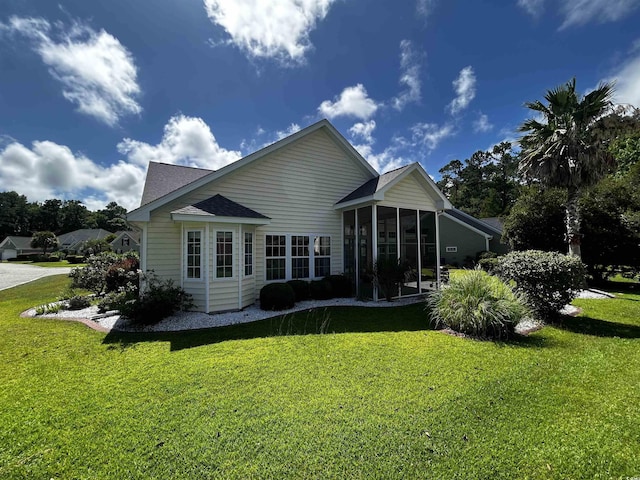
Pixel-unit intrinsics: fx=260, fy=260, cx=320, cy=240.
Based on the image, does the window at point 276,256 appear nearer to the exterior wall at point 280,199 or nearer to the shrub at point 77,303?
the exterior wall at point 280,199

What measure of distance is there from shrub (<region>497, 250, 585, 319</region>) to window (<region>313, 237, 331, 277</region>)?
676 centimetres

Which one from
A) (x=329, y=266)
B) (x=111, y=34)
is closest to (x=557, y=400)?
(x=329, y=266)

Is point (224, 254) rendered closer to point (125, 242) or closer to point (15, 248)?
point (125, 242)

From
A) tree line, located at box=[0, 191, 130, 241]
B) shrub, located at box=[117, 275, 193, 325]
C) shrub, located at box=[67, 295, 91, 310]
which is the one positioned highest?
tree line, located at box=[0, 191, 130, 241]

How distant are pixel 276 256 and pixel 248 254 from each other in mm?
1435

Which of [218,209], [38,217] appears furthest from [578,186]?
[38,217]

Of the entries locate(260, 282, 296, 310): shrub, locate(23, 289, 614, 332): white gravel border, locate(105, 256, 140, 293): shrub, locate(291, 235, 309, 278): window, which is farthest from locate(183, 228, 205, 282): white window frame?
locate(291, 235, 309, 278): window

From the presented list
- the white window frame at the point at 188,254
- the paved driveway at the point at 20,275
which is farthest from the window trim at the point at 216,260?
the paved driveway at the point at 20,275

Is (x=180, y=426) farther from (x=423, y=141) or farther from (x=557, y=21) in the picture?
(x=423, y=141)

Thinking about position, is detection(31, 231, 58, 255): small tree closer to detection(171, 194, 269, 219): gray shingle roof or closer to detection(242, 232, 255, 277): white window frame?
detection(171, 194, 269, 219): gray shingle roof

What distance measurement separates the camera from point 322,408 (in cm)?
345

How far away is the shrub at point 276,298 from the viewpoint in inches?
365

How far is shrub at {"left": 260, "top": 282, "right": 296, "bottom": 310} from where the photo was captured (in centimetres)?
927

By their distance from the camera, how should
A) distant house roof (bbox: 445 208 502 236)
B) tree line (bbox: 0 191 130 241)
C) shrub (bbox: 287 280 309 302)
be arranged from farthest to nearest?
tree line (bbox: 0 191 130 241)
distant house roof (bbox: 445 208 502 236)
shrub (bbox: 287 280 309 302)
